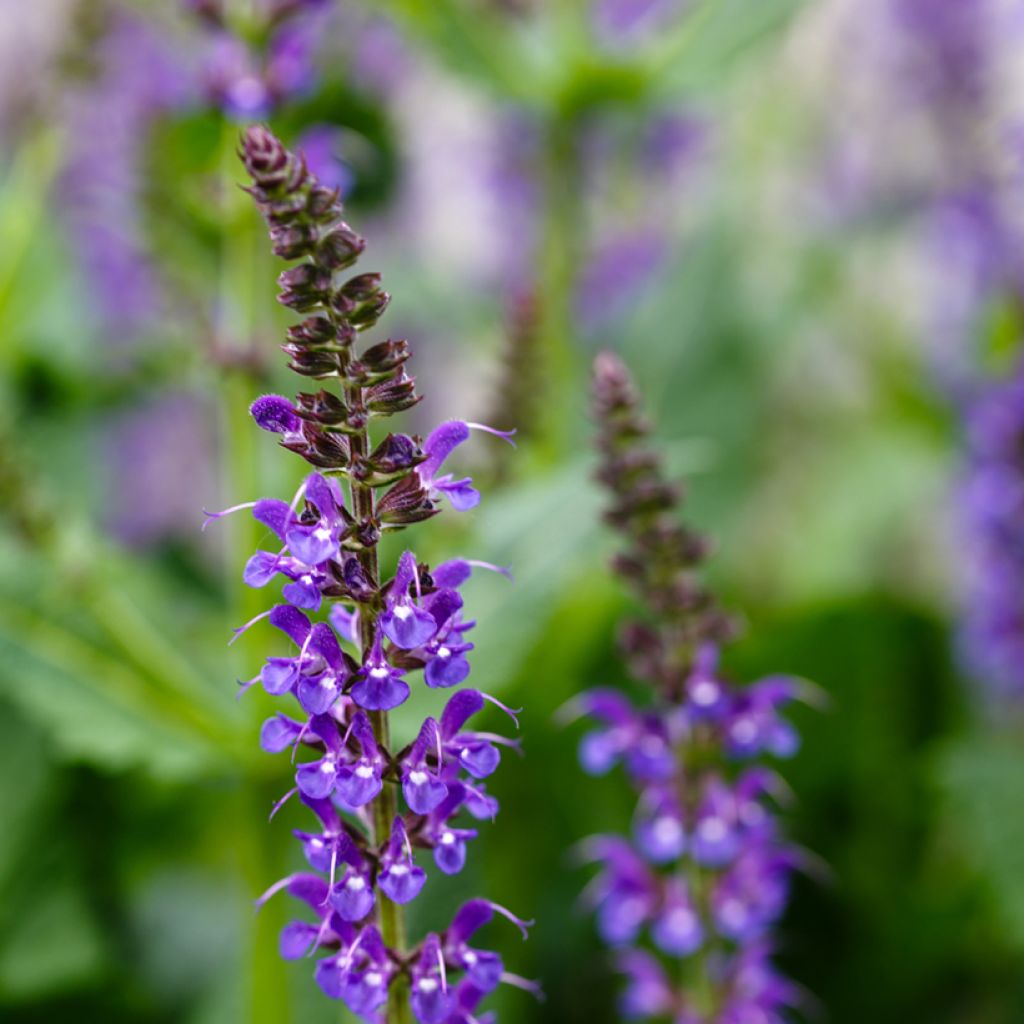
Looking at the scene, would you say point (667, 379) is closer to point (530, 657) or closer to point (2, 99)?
point (530, 657)

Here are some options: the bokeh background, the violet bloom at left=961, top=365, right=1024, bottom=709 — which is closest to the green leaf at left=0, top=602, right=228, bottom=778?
the bokeh background

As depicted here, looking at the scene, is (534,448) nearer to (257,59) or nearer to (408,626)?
(257,59)

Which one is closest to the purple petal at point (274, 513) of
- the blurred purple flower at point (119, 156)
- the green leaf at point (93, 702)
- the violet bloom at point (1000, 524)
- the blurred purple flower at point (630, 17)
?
the green leaf at point (93, 702)

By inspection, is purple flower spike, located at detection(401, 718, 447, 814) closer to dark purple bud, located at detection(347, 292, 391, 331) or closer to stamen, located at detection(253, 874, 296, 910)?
stamen, located at detection(253, 874, 296, 910)

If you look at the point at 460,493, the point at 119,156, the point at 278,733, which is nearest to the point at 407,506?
the point at 460,493

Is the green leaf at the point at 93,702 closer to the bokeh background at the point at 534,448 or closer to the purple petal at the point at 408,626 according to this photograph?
the bokeh background at the point at 534,448

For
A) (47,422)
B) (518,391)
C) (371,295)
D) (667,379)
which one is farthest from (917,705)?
(371,295)
